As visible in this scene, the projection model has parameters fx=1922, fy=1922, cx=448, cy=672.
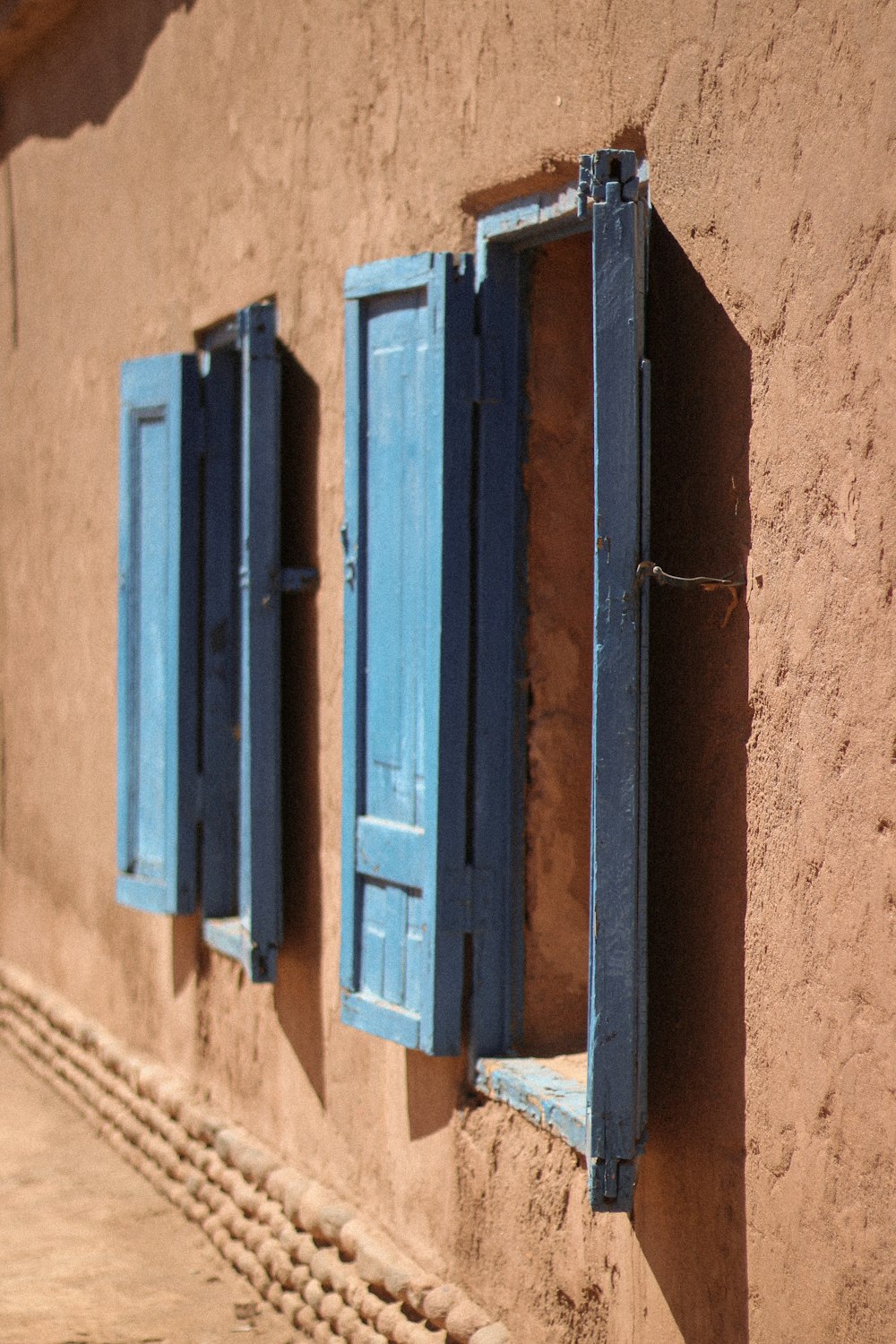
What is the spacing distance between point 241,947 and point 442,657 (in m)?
1.60

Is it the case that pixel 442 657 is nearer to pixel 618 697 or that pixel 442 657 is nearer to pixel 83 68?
pixel 618 697

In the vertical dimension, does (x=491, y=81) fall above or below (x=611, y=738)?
above

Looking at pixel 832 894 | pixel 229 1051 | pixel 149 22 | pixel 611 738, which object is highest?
pixel 149 22

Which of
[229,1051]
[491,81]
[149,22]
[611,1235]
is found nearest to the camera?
[611,1235]

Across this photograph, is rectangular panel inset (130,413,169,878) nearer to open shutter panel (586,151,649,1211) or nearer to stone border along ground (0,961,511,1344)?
stone border along ground (0,961,511,1344)

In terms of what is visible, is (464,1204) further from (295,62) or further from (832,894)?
(295,62)

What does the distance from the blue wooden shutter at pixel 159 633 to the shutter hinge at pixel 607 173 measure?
2442mm

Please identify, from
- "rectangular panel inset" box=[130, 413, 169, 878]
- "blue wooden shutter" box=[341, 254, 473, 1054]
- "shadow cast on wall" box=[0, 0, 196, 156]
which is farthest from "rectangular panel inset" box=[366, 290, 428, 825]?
"shadow cast on wall" box=[0, 0, 196, 156]

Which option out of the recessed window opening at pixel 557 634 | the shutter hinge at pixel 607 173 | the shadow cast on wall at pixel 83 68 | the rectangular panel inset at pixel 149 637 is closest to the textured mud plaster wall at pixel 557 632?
the recessed window opening at pixel 557 634

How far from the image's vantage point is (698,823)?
3279mm

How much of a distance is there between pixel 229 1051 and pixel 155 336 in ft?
7.41

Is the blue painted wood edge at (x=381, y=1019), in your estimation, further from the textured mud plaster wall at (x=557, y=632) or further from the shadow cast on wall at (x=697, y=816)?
the shadow cast on wall at (x=697, y=816)

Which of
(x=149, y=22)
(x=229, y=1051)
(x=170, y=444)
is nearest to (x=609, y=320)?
(x=170, y=444)

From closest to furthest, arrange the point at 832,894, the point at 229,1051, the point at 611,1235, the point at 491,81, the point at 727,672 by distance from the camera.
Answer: the point at 832,894 < the point at 727,672 < the point at 611,1235 < the point at 491,81 < the point at 229,1051
